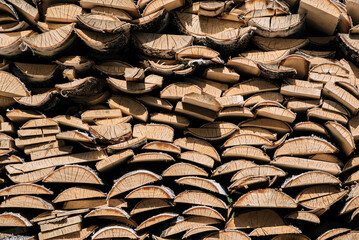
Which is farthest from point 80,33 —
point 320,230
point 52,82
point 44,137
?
point 320,230

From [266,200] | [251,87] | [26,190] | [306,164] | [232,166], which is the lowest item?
[26,190]

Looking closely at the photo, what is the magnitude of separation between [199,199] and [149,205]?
530 mm

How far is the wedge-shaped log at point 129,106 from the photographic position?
13.5ft

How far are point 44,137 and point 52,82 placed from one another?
691 mm

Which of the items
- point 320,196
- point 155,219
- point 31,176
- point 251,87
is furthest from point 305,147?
point 31,176

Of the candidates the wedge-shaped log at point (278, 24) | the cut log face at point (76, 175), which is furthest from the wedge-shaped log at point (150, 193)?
the wedge-shaped log at point (278, 24)

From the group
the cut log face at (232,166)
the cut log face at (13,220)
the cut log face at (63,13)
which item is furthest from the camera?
the cut log face at (63,13)

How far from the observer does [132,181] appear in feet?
12.4

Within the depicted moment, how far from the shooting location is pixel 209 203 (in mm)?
3775

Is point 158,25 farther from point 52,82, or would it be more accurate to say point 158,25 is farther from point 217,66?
point 52,82

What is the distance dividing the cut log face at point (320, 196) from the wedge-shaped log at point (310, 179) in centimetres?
9

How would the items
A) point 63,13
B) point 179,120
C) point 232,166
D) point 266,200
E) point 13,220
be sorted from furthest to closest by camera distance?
point 63,13 < point 179,120 < point 232,166 < point 13,220 < point 266,200

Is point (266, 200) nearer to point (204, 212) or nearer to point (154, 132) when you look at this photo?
point (204, 212)

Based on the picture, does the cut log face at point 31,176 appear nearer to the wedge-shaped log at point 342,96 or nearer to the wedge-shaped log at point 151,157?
the wedge-shaped log at point 151,157
